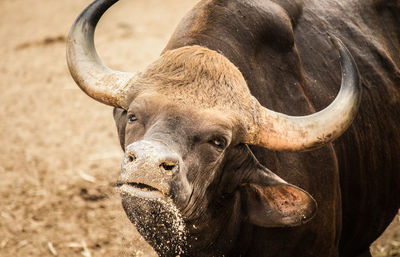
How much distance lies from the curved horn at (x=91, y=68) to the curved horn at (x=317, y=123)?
905mm

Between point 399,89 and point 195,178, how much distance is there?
8.21 feet

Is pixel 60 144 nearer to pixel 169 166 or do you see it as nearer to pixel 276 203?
pixel 276 203

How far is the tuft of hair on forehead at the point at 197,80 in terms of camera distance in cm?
303

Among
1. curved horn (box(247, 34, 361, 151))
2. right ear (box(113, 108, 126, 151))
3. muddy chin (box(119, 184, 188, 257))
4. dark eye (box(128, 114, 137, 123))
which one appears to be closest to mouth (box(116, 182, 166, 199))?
muddy chin (box(119, 184, 188, 257))

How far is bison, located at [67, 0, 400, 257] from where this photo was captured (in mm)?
2938

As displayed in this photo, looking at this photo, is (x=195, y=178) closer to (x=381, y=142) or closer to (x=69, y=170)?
(x=381, y=142)

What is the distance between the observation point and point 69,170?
689 centimetres

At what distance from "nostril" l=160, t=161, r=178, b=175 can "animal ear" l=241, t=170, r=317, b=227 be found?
0.70 metres

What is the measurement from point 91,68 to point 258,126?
47.3 inches

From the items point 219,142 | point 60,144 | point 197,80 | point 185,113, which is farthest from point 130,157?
point 60,144

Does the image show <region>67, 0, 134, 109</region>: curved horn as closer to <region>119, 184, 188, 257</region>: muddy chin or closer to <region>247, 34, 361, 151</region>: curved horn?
<region>119, 184, 188, 257</region>: muddy chin

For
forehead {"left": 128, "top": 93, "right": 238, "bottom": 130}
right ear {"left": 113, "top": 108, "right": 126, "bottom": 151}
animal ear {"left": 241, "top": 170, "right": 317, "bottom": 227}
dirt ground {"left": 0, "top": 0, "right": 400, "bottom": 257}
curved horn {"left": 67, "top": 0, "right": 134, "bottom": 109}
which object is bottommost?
dirt ground {"left": 0, "top": 0, "right": 400, "bottom": 257}

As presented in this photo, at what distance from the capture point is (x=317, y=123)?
3025 millimetres

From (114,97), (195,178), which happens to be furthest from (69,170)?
(195,178)
